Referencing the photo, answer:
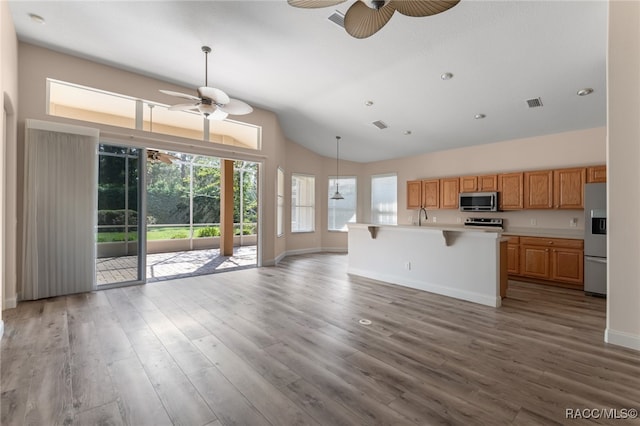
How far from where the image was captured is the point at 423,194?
7.31 metres

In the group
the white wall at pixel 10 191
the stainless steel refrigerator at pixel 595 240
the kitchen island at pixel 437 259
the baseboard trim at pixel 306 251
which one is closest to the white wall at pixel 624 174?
the kitchen island at pixel 437 259

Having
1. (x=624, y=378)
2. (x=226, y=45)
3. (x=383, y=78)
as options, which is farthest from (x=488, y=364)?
(x=226, y=45)

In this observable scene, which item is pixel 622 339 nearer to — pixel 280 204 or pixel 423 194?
pixel 423 194

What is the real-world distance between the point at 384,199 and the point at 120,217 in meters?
6.64

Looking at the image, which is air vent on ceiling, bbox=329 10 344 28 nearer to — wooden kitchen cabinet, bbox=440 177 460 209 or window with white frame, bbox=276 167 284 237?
window with white frame, bbox=276 167 284 237

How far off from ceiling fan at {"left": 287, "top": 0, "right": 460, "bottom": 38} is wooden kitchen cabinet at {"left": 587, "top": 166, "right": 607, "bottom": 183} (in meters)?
4.86

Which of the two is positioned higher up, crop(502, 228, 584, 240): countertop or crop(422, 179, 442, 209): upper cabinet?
crop(422, 179, 442, 209): upper cabinet

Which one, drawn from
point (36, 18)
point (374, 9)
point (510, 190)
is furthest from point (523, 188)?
point (36, 18)

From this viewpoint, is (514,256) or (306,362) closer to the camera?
(306,362)

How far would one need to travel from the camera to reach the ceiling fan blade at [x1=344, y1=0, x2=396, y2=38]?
210 centimetres

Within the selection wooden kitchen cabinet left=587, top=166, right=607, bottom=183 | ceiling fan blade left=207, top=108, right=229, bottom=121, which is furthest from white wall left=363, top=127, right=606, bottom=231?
ceiling fan blade left=207, top=108, right=229, bottom=121

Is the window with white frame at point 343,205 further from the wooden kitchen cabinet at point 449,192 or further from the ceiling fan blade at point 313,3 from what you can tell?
the ceiling fan blade at point 313,3

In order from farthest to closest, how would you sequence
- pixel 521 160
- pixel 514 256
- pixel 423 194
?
pixel 423 194 → pixel 521 160 → pixel 514 256

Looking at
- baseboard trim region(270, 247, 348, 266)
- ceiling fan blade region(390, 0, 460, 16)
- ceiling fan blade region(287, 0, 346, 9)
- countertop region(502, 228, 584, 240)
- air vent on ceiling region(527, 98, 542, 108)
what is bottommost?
baseboard trim region(270, 247, 348, 266)
